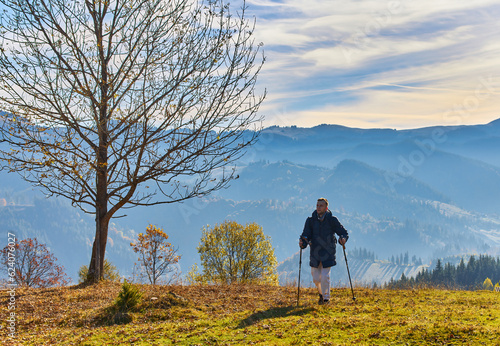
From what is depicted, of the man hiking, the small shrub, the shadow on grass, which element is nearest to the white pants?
the man hiking

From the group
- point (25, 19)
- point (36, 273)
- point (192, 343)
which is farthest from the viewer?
point (36, 273)

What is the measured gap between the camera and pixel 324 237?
12.2 metres

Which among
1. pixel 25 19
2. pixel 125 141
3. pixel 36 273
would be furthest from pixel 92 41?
pixel 36 273

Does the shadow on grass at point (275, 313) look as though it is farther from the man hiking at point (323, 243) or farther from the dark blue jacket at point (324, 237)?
the dark blue jacket at point (324, 237)

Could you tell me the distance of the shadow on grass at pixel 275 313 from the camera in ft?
33.2

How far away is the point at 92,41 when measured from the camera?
15.1 m

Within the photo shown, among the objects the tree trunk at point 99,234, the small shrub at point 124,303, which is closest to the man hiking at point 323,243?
the small shrub at point 124,303

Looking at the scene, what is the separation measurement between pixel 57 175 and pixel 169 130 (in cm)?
491

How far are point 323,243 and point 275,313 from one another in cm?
258

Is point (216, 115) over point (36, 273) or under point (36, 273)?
over

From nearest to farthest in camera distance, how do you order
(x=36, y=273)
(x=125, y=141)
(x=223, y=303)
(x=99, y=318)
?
1. (x=99, y=318)
2. (x=223, y=303)
3. (x=125, y=141)
4. (x=36, y=273)

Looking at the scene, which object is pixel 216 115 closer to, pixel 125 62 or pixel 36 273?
pixel 125 62

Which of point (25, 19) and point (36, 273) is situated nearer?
point (25, 19)

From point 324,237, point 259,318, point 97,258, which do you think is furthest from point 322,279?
point 97,258
